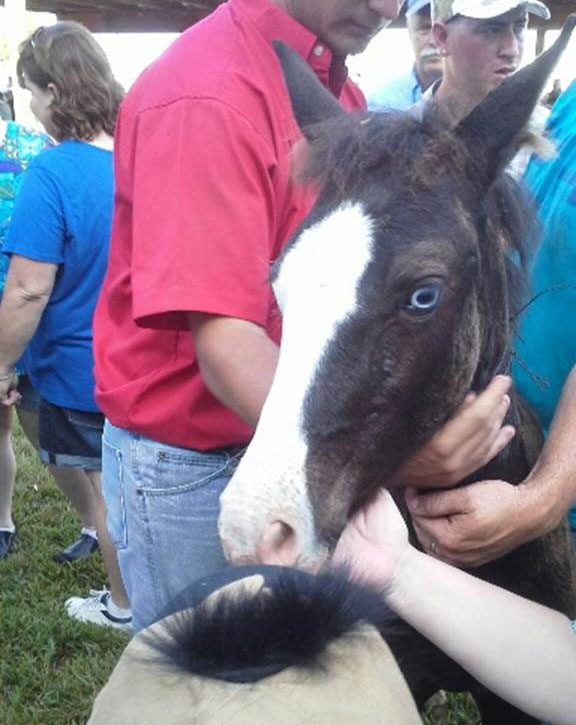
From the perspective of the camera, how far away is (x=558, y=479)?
6.13 feet

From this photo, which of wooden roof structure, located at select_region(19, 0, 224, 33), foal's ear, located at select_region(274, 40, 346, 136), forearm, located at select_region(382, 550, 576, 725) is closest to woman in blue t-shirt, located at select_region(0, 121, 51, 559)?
foal's ear, located at select_region(274, 40, 346, 136)

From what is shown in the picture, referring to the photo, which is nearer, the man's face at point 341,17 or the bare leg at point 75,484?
the man's face at point 341,17

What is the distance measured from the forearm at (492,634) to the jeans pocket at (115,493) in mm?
931

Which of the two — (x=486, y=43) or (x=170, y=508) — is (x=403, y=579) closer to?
(x=170, y=508)

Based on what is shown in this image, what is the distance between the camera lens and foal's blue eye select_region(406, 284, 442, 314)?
1.60 m

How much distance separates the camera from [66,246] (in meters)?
3.72

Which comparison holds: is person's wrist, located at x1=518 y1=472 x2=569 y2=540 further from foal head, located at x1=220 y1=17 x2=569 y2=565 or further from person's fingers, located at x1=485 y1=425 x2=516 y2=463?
foal head, located at x1=220 y1=17 x2=569 y2=565


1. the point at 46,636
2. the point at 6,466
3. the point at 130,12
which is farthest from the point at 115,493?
the point at 130,12

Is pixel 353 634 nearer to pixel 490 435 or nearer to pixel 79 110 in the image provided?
pixel 490 435

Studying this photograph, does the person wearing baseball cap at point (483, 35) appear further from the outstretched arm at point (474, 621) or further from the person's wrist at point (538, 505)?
the outstretched arm at point (474, 621)

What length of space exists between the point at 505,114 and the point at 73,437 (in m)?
2.69

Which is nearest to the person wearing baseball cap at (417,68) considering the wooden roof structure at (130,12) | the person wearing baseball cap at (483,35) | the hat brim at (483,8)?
the person wearing baseball cap at (483,35)

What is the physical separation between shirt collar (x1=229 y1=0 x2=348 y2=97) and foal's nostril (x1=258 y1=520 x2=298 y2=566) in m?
1.14

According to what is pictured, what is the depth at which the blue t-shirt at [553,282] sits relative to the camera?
2.16 m
